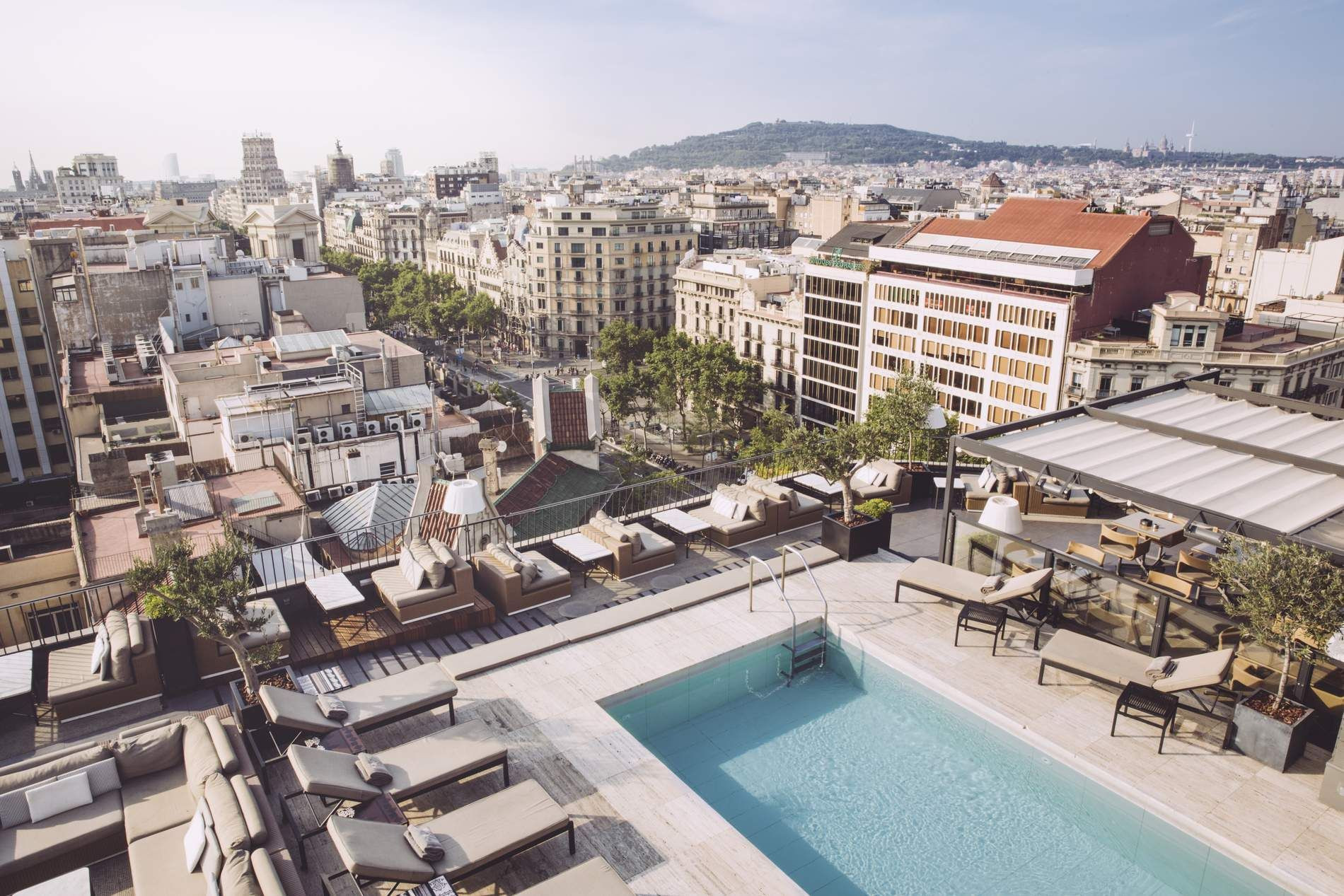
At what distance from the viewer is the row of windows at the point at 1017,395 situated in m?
55.1

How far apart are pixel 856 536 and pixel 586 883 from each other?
10184mm

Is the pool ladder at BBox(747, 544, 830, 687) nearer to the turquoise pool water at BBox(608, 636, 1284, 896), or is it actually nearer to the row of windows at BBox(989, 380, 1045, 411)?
the turquoise pool water at BBox(608, 636, 1284, 896)

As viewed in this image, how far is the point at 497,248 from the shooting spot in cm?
11344

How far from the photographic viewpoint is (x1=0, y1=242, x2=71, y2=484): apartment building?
63.3 metres

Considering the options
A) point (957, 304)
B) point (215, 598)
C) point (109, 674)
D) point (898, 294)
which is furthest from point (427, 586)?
point (898, 294)

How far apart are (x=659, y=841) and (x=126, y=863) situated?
5720 millimetres

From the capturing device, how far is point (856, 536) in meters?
17.8

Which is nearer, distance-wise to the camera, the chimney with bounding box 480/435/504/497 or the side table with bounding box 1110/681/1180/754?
the side table with bounding box 1110/681/1180/754

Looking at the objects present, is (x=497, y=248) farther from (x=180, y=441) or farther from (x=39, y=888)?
(x=39, y=888)

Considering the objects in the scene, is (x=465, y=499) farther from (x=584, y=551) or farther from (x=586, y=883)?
(x=586, y=883)

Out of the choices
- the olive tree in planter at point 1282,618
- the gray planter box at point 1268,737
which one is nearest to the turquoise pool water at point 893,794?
the gray planter box at point 1268,737

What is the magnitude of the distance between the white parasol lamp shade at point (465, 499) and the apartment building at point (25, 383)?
210 feet

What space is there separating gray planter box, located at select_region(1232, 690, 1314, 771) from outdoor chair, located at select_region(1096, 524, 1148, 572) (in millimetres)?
2792

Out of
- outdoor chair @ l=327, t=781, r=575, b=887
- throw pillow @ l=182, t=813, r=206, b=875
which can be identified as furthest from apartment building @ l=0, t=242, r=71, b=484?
outdoor chair @ l=327, t=781, r=575, b=887
